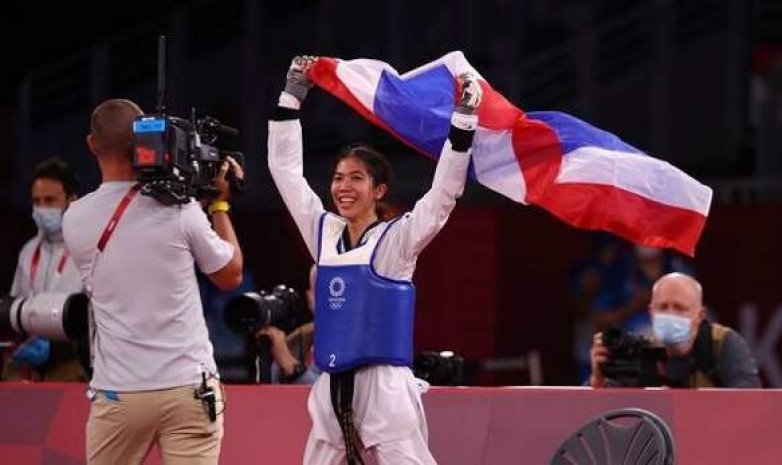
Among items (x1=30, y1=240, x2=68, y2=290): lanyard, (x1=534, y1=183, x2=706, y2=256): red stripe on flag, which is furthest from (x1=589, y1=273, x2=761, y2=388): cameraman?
(x1=30, y1=240, x2=68, y2=290): lanyard

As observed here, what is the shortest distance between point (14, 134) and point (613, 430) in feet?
27.4

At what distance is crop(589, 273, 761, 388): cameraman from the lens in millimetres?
7230

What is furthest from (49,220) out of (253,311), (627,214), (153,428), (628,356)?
(627,214)

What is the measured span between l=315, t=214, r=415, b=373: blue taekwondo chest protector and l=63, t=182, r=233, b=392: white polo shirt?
1.62 feet

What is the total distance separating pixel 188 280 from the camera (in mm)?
5188

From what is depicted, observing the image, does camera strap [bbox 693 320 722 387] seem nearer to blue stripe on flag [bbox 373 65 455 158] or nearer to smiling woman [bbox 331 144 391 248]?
blue stripe on flag [bbox 373 65 455 158]

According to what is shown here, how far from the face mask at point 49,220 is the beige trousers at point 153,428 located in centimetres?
285

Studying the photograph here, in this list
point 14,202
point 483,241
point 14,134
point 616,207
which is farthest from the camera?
point 14,134

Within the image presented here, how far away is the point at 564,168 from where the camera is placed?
615cm

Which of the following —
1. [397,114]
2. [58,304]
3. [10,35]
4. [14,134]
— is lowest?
[58,304]

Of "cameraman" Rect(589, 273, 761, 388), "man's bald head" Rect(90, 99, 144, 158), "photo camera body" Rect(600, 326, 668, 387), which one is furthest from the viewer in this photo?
"cameraman" Rect(589, 273, 761, 388)

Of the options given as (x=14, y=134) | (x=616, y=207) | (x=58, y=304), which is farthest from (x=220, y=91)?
(x=616, y=207)

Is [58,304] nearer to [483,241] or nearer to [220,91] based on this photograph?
[483,241]

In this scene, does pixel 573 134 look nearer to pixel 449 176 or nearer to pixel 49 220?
pixel 449 176
